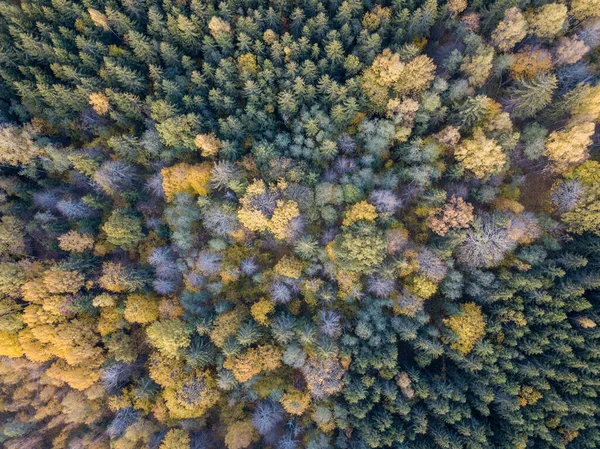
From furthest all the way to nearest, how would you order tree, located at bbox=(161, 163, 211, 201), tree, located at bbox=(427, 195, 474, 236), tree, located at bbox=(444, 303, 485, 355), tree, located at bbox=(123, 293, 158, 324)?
tree, located at bbox=(161, 163, 211, 201), tree, located at bbox=(123, 293, 158, 324), tree, located at bbox=(427, 195, 474, 236), tree, located at bbox=(444, 303, 485, 355)

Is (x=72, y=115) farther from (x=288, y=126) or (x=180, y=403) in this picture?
(x=180, y=403)

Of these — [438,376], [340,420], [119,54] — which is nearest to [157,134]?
[119,54]

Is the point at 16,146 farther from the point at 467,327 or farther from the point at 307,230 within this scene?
the point at 467,327

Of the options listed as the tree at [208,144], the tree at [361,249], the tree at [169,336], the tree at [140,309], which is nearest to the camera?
the tree at [361,249]

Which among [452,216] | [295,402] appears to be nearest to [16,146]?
[295,402]

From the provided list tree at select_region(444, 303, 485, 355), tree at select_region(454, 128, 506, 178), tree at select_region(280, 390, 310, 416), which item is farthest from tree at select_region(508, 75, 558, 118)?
tree at select_region(280, 390, 310, 416)

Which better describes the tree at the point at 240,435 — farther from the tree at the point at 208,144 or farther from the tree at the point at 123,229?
the tree at the point at 208,144

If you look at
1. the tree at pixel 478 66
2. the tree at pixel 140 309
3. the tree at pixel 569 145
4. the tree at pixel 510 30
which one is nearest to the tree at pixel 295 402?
the tree at pixel 140 309

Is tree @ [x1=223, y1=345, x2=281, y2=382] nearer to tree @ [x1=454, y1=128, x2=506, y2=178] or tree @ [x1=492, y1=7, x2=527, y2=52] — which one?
tree @ [x1=454, y1=128, x2=506, y2=178]
